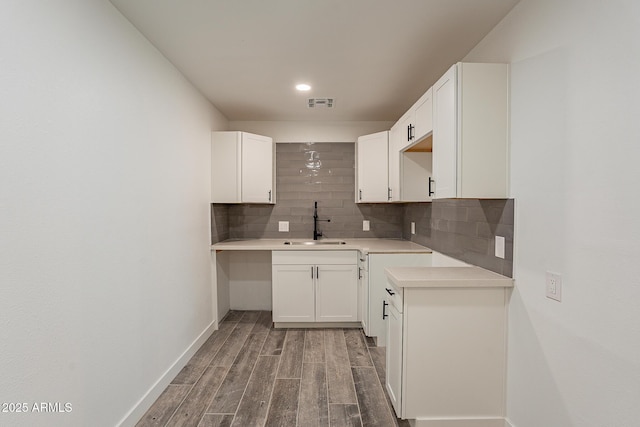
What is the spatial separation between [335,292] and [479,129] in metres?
2.21

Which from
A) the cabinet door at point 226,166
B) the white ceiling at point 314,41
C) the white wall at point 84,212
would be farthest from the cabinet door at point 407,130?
the white wall at point 84,212

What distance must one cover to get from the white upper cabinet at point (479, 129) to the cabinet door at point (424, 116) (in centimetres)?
34

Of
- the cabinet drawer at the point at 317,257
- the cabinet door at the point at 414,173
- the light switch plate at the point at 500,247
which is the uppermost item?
the cabinet door at the point at 414,173

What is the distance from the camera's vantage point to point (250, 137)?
3.42 meters

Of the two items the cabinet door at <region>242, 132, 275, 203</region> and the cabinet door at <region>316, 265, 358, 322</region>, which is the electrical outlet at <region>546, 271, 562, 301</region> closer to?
the cabinet door at <region>316, 265, 358, 322</region>

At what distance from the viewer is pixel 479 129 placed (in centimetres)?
167

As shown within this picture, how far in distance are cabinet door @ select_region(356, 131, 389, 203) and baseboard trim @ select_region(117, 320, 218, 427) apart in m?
2.33

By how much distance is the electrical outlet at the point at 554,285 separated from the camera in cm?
136

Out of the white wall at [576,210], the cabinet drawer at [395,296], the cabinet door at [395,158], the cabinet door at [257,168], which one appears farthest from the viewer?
the cabinet door at [257,168]

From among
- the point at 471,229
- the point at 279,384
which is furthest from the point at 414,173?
the point at 279,384

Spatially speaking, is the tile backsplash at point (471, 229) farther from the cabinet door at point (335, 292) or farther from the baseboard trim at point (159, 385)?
the baseboard trim at point (159, 385)

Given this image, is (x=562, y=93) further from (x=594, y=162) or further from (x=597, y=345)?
(x=597, y=345)

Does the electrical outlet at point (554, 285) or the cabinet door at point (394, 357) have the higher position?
the electrical outlet at point (554, 285)

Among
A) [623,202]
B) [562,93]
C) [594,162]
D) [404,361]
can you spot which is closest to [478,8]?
[562,93]
